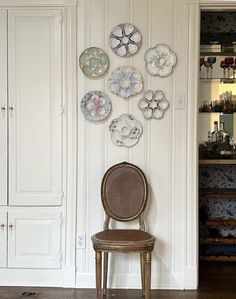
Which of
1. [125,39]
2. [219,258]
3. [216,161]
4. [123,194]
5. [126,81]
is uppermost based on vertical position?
[125,39]

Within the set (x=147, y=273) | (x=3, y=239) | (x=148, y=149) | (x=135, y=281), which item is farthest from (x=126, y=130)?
(x=3, y=239)

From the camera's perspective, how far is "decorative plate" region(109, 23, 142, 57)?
3365 mm

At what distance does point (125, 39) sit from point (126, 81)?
320mm

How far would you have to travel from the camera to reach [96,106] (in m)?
3.39

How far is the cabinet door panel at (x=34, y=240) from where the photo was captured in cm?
345

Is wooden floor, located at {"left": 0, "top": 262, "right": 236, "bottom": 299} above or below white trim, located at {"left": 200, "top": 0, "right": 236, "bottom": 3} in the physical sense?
below

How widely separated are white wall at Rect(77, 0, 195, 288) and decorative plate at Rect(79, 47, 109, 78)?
43mm

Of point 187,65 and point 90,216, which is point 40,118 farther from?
point 187,65

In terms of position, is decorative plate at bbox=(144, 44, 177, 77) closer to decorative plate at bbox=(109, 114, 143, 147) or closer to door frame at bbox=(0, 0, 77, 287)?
decorative plate at bbox=(109, 114, 143, 147)

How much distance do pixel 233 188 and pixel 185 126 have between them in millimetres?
1486

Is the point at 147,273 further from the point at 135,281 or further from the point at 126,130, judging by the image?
the point at 126,130

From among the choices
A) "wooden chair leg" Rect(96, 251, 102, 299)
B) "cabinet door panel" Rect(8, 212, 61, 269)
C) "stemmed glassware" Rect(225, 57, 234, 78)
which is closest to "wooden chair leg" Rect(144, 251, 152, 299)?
"wooden chair leg" Rect(96, 251, 102, 299)

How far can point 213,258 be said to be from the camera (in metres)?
4.32

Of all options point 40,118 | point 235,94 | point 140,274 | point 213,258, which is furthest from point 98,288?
point 235,94
